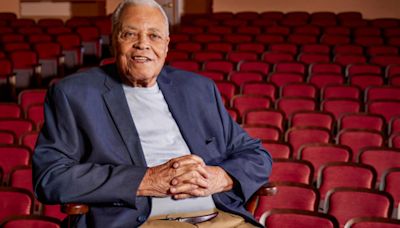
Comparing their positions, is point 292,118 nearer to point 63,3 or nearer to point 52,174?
point 52,174

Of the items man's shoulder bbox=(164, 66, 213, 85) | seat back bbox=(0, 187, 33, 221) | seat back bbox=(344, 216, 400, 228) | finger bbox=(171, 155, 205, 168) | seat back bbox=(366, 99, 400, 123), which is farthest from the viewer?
seat back bbox=(366, 99, 400, 123)

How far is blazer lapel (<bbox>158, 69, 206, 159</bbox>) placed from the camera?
63 cm

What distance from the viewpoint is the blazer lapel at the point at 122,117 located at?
588 mm

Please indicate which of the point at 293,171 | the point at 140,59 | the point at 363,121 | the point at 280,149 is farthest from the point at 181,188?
the point at 363,121

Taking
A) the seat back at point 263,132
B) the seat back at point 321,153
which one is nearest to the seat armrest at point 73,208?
the seat back at point 321,153

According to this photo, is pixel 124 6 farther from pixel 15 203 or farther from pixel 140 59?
pixel 15 203

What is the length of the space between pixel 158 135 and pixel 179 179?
0.22ft

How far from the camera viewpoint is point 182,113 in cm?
64

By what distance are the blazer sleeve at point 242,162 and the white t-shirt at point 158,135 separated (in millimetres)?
35

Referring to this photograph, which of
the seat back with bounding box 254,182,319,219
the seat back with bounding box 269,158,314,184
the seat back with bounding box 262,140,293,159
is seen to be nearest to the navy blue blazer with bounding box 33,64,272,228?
the seat back with bounding box 254,182,319,219

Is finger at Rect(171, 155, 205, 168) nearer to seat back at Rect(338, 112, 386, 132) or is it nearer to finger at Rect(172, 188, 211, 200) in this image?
finger at Rect(172, 188, 211, 200)

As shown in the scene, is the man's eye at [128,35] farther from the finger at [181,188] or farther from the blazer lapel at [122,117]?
the finger at [181,188]

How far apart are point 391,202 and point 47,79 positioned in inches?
69.0

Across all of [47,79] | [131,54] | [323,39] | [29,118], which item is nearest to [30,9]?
[47,79]
